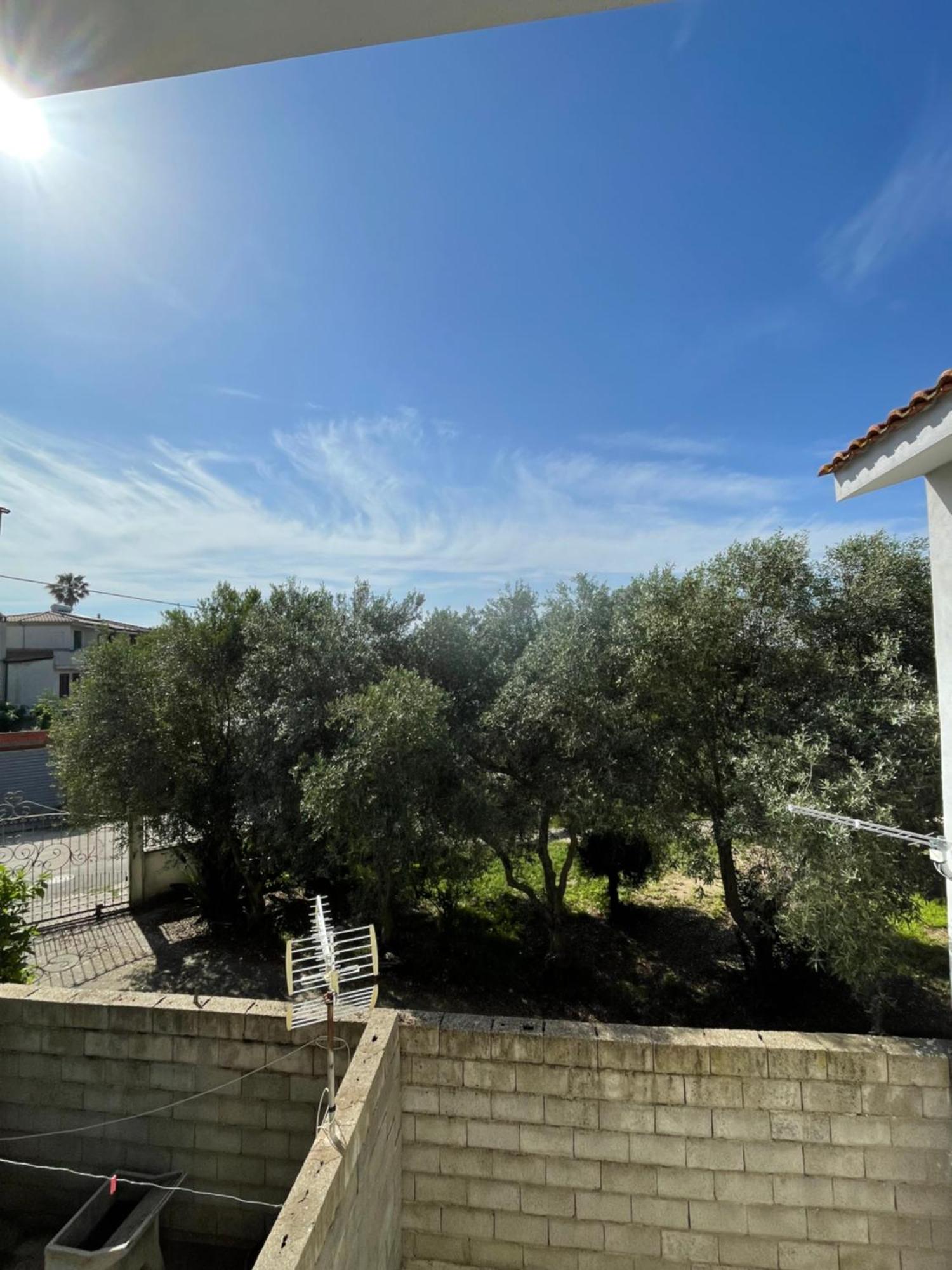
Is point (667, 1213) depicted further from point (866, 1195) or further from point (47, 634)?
point (47, 634)

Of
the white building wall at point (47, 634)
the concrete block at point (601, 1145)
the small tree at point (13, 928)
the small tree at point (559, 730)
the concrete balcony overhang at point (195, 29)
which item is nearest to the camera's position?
the concrete balcony overhang at point (195, 29)

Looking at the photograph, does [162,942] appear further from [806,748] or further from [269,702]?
[806,748]

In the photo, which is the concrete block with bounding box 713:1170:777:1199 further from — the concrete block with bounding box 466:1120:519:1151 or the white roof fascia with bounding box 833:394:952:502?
the white roof fascia with bounding box 833:394:952:502

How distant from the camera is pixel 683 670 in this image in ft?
24.8

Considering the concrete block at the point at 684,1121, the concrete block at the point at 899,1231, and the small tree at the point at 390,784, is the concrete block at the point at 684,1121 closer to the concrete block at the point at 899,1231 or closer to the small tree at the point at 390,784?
the concrete block at the point at 899,1231

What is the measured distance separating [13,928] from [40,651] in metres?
30.7

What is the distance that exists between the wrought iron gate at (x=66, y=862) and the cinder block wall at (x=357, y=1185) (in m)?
7.26

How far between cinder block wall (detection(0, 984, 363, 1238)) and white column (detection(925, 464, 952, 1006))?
570cm

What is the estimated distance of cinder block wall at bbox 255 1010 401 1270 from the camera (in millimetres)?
3322

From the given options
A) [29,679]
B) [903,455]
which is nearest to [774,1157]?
[903,455]

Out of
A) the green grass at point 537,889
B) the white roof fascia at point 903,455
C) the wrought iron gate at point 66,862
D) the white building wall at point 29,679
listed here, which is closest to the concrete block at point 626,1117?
the green grass at point 537,889

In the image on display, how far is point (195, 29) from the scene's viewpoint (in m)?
1.56

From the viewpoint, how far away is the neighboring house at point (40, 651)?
28984mm

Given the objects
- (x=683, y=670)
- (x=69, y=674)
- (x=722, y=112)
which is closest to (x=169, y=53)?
(x=722, y=112)
